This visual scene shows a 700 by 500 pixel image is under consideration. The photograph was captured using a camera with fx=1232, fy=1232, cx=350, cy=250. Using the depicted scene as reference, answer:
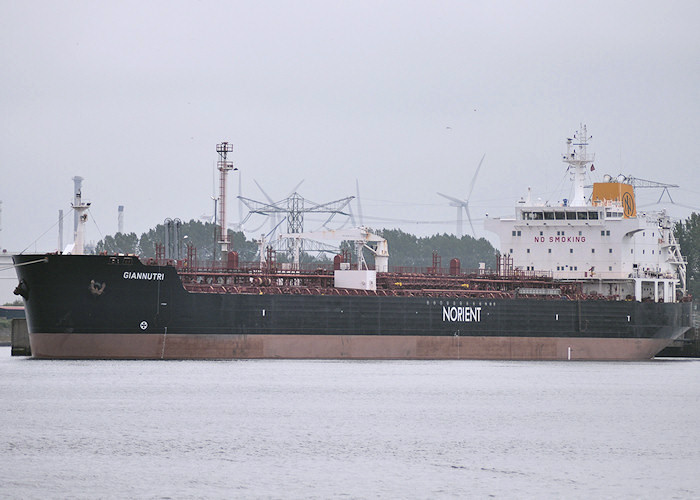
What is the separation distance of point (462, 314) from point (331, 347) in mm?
6363

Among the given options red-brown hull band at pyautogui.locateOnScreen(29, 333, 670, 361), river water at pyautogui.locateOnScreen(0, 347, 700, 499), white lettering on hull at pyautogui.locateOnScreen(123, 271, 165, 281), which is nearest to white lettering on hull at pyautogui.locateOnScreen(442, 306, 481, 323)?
red-brown hull band at pyautogui.locateOnScreen(29, 333, 670, 361)

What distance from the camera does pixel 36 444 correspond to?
2789 cm

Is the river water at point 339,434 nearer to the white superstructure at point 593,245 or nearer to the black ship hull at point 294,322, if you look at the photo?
the black ship hull at point 294,322

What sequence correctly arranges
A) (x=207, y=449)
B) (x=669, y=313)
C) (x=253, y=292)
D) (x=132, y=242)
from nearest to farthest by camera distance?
(x=207, y=449)
(x=253, y=292)
(x=669, y=313)
(x=132, y=242)

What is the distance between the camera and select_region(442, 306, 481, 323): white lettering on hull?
52.9m

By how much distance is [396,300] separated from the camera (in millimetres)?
51688

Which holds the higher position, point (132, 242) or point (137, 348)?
point (132, 242)

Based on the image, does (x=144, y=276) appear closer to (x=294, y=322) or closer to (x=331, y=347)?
(x=294, y=322)

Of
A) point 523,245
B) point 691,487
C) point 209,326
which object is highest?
point 523,245

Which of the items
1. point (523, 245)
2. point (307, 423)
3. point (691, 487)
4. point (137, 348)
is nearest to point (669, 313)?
point (523, 245)

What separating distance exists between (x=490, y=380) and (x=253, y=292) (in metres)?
10.8

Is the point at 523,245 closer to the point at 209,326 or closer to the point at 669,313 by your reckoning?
the point at 669,313

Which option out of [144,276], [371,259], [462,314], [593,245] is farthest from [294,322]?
[371,259]

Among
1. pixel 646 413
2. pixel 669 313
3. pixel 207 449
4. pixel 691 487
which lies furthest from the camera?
pixel 669 313
